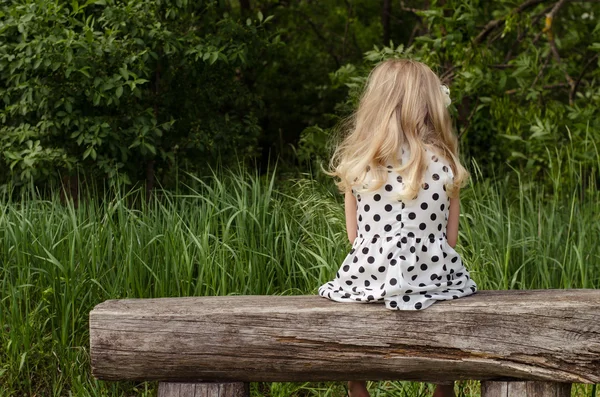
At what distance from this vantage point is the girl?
2852 millimetres

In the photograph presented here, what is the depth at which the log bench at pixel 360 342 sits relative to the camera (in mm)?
2686

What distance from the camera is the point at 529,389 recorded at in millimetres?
2760

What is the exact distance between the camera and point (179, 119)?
618cm

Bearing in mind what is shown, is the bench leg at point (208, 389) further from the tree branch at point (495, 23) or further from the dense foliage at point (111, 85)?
the tree branch at point (495, 23)

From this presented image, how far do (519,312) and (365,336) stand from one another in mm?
488

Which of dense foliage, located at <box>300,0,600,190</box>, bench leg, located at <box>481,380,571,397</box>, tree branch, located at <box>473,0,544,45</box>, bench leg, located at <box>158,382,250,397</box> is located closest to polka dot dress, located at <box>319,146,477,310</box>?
bench leg, located at <box>481,380,571,397</box>

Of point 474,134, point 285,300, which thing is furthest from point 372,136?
point 474,134

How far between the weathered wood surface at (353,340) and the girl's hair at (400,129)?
0.44 meters

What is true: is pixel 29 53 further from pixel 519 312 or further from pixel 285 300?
pixel 519 312

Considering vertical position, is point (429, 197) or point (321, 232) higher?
point (429, 197)

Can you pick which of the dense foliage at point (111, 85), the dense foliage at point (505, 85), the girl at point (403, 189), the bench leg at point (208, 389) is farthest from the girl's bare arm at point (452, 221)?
the dense foliage at point (111, 85)

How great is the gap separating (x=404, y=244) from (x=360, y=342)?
37cm

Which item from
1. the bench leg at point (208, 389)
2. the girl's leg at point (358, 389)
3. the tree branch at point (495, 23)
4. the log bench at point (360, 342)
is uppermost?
the tree branch at point (495, 23)

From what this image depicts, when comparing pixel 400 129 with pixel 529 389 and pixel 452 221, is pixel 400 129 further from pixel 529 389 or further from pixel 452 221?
pixel 529 389
